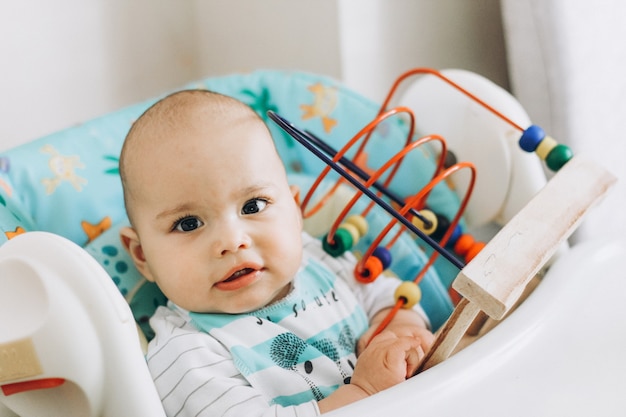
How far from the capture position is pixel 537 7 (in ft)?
3.65

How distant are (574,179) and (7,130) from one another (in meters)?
0.87

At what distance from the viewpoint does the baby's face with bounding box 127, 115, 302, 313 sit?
72 cm

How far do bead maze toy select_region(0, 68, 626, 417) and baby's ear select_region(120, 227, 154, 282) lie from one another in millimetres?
47

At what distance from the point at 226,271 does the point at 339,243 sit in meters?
0.22

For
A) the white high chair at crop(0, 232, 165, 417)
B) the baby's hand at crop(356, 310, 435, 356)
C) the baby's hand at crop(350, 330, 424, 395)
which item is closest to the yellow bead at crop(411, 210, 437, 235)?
the baby's hand at crop(356, 310, 435, 356)

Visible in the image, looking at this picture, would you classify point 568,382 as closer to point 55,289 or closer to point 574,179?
point 574,179

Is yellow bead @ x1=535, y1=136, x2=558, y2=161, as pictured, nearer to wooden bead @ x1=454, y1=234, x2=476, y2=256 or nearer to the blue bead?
the blue bead

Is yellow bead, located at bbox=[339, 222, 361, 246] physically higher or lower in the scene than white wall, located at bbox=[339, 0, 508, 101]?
lower

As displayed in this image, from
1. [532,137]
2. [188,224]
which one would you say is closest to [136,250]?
[188,224]

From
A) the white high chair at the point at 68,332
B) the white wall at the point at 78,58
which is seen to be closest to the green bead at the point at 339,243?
the white high chair at the point at 68,332

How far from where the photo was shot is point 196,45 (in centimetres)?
144

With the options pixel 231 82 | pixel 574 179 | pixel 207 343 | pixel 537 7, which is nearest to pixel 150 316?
pixel 207 343

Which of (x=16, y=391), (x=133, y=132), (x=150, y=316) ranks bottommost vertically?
(x=150, y=316)

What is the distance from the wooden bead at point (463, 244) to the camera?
3.00 ft
